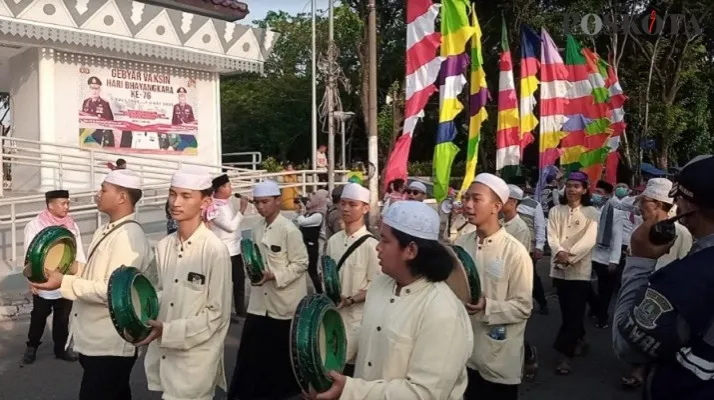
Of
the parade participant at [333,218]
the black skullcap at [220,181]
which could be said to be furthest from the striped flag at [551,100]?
the black skullcap at [220,181]

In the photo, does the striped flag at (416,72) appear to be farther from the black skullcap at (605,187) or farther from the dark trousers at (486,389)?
the dark trousers at (486,389)

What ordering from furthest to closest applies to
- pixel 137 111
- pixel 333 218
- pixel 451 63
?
pixel 137 111, pixel 333 218, pixel 451 63

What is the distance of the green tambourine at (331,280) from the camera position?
4832 millimetres

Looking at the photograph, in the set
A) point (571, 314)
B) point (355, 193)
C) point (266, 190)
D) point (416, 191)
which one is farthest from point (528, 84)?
point (355, 193)

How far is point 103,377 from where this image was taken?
395cm

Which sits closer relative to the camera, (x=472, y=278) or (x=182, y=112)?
(x=472, y=278)

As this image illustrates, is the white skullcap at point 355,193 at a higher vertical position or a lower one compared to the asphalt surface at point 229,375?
higher

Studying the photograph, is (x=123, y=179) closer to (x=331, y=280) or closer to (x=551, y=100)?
(x=331, y=280)

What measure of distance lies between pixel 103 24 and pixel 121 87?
Answer: 6.22 ft

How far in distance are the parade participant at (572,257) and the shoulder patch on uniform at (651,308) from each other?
474 centimetres

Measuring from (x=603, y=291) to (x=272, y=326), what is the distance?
443cm

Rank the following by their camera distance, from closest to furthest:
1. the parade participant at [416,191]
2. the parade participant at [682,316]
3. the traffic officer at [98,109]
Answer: the parade participant at [682,316] → the parade participant at [416,191] → the traffic officer at [98,109]

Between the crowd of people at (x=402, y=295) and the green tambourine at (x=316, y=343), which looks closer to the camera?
the crowd of people at (x=402, y=295)

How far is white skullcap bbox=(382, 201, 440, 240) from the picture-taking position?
2725mm
